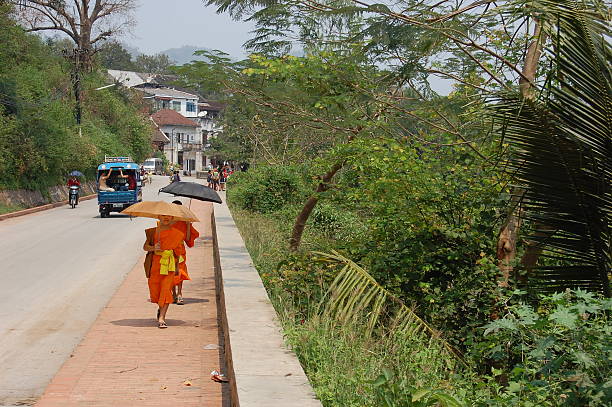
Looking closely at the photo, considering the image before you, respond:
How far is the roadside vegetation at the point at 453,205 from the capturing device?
542cm

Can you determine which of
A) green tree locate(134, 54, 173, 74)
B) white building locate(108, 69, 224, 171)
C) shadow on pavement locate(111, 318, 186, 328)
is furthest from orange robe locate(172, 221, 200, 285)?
green tree locate(134, 54, 173, 74)

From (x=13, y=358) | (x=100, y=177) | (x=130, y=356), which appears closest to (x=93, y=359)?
(x=130, y=356)

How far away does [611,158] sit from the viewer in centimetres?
562

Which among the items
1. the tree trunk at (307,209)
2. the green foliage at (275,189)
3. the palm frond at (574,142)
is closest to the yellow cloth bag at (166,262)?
the tree trunk at (307,209)

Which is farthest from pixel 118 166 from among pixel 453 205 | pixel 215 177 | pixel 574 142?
pixel 574 142

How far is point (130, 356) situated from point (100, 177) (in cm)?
2605

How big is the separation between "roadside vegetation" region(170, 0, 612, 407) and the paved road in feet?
8.49

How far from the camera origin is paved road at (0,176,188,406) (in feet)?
27.3

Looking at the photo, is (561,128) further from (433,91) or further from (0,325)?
(0,325)

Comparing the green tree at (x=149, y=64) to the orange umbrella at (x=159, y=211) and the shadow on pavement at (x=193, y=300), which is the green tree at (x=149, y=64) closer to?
the shadow on pavement at (x=193, y=300)

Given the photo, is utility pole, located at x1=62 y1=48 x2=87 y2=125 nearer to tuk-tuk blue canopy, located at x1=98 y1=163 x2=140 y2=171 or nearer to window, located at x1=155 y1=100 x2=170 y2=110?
tuk-tuk blue canopy, located at x1=98 y1=163 x2=140 y2=171

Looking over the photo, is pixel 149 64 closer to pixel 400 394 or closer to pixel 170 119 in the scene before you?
pixel 170 119

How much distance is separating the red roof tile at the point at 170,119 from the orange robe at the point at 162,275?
112704 millimetres

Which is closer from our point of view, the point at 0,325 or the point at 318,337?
the point at 318,337
